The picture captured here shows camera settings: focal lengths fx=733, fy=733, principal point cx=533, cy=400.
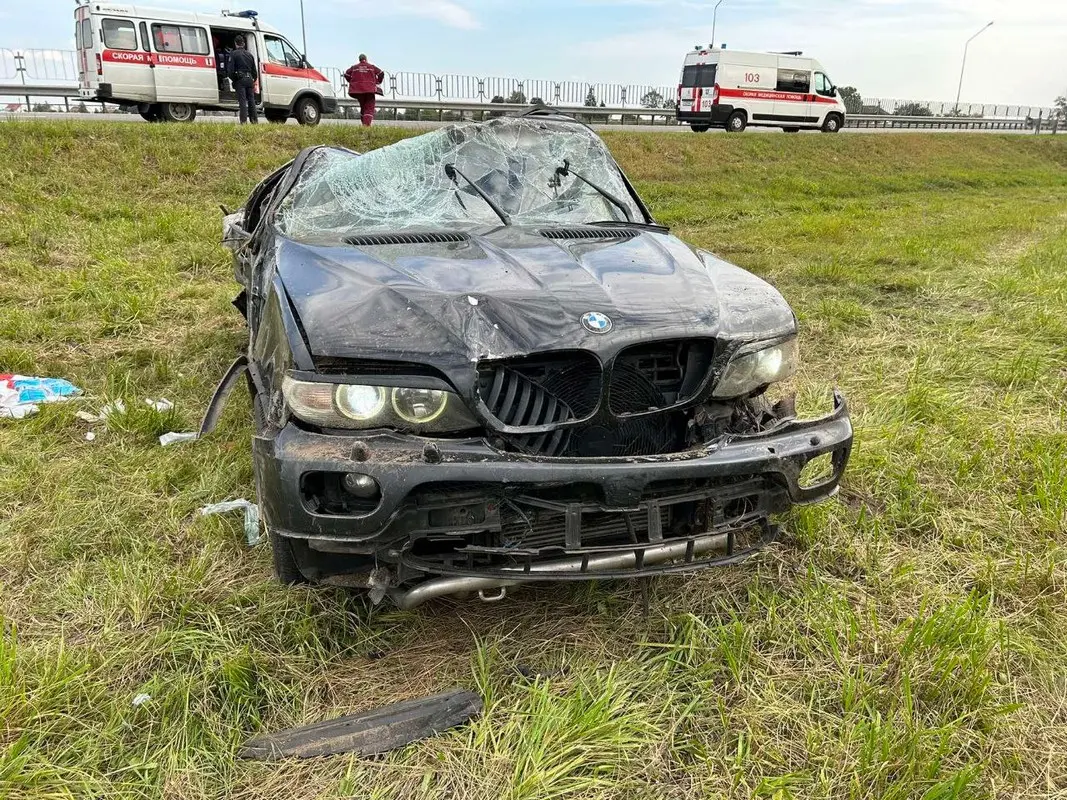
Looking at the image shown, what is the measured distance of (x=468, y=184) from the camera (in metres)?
3.28

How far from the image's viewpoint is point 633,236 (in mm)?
3010

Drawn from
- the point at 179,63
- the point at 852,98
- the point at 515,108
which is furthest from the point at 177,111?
the point at 852,98

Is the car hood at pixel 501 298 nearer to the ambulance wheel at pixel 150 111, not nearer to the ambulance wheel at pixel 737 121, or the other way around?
the ambulance wheel at pixel 150 111

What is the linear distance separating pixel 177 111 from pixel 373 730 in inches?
623

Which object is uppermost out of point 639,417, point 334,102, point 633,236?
point 334,102

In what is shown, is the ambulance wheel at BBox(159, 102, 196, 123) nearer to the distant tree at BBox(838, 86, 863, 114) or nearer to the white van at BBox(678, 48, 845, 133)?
the white van at BBox(678, 48, 845, 133)

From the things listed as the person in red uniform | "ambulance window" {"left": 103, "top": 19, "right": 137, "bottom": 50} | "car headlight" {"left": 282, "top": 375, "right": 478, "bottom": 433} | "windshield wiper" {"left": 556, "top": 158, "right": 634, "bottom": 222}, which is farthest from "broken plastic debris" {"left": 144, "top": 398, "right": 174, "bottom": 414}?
"ambulance window" {"left": 103, "top": 19, "right": 137, "bottom": 50}

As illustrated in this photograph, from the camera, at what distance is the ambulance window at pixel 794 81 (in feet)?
68.9

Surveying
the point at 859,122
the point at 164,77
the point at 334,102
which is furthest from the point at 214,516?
the point at 859,122

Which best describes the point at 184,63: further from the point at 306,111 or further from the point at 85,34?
the point at 306,111

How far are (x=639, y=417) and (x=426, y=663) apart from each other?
1001 millimetres

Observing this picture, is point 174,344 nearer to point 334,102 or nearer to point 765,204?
point 765,204

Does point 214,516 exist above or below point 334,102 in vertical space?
below

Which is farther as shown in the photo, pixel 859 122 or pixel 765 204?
pixel 859 122
